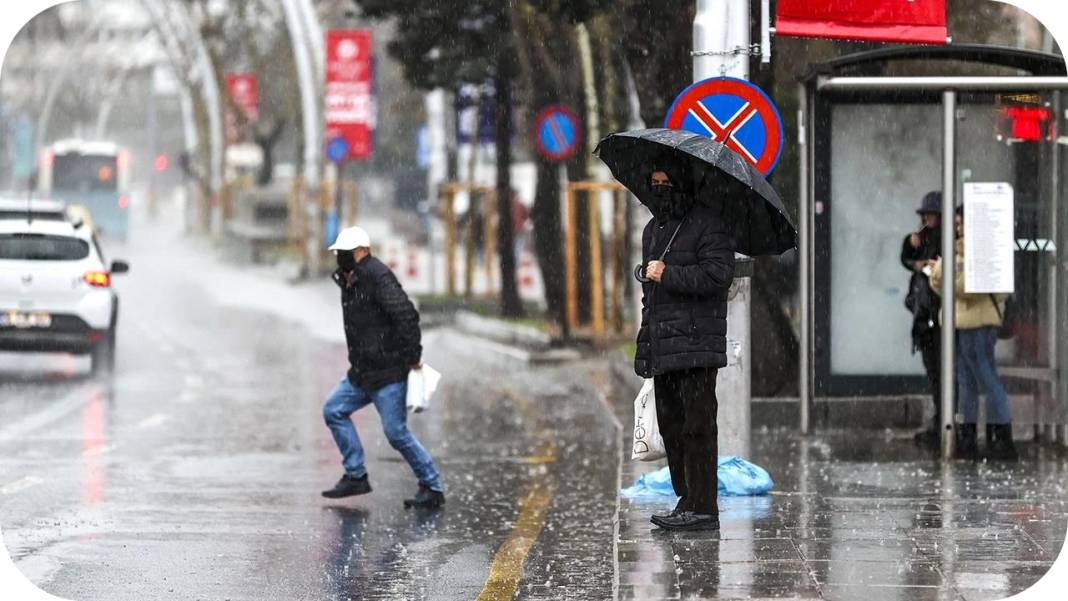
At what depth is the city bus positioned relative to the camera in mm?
58375

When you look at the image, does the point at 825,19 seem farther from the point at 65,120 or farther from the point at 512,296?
the point at 65,120

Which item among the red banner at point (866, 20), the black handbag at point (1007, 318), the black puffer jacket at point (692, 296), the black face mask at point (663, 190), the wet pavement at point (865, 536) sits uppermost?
the red banner at point (866, 20)

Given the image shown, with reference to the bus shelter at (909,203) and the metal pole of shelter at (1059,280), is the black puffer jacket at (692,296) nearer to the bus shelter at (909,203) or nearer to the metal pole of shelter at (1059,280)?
the bus shelter at (909,203)

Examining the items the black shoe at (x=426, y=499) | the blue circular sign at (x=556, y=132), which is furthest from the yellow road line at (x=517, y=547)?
the blue circular sign at (x=556, y=132)

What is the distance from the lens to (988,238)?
39.6 ft

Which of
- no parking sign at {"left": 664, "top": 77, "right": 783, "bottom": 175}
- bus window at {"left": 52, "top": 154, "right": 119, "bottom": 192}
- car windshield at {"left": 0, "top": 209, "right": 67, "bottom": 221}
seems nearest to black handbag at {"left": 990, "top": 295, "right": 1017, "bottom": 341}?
no parking sign at {"left": 664, "top": 77, "right": 783, "bottom": 175}

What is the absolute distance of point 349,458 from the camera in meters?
11.3

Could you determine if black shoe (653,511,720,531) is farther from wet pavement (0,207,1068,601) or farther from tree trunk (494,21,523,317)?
tree trunk (494,21,523,317)

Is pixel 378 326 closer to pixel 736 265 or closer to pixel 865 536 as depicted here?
pixel 736 265

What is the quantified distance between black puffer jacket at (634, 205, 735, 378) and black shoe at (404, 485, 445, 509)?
2.76 m

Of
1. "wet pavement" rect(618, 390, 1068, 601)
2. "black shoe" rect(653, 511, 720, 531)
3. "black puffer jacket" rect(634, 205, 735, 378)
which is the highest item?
"black puffer jacket" rect(634, 205, 735, 378)

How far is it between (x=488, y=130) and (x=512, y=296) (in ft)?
8.69

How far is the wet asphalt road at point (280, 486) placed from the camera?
884 centimetres

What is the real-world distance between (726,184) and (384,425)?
10.6 feet
